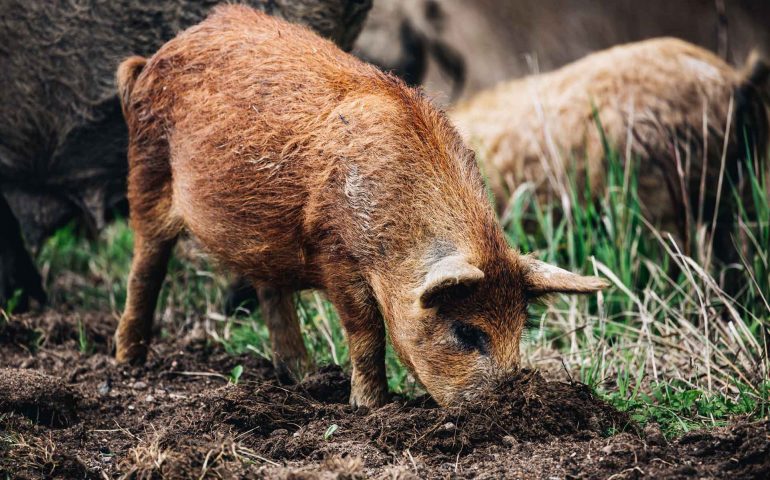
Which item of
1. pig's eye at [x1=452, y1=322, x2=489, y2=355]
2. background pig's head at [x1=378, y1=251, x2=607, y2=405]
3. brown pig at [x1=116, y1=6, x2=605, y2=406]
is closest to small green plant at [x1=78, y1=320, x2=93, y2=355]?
brown pig at [x1=116, y1=6, x2=605, y2=406]

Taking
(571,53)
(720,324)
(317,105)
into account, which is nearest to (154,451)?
(317,105)

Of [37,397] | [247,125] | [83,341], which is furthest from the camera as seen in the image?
[83,341]

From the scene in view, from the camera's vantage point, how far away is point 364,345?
379 cm

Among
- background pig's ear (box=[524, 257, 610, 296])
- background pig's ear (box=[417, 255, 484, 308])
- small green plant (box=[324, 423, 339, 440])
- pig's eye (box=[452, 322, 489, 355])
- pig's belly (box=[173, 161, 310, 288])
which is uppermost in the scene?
pig's belly (box=[173, 161, 310, 288])

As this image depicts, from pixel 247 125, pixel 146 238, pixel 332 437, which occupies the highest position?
pixel 247 125

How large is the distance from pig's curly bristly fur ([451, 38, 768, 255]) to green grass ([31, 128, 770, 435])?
20cm

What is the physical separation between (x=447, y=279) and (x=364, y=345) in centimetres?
66

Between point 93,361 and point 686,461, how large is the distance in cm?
293

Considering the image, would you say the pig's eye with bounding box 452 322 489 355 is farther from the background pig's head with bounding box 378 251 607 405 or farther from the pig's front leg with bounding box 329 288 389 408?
the pig's front leg with bounding box 329 288 389 408

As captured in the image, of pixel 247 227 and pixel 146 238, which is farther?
pixel 146 238

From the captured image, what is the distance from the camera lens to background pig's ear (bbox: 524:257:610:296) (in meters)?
3.56

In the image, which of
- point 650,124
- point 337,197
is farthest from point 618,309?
point 337,197

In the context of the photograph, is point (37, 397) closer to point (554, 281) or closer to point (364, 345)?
point (364, 345)

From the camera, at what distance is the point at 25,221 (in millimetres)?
5500
